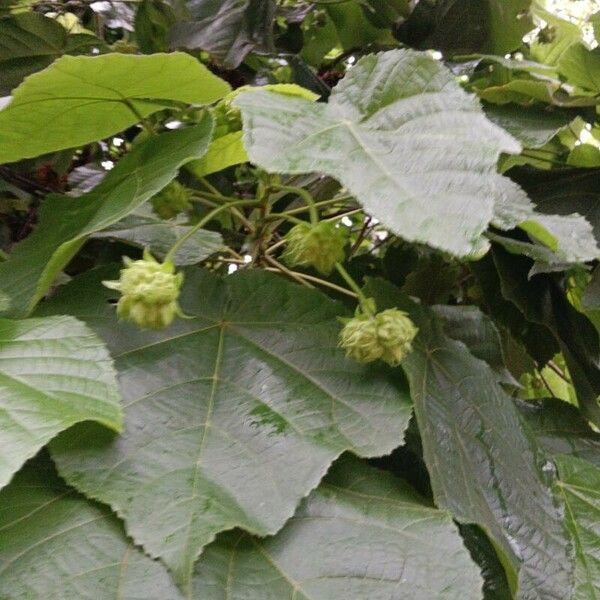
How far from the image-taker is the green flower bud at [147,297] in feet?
1.42

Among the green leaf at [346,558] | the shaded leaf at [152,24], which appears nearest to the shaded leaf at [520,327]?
the green leaf at [346,558]

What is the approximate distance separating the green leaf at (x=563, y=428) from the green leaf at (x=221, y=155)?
1.16ft

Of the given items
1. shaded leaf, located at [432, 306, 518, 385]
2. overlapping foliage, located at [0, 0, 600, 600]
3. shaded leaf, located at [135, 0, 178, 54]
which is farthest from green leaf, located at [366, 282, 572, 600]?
shaded leaf, located at [135, 0, 178, 54]

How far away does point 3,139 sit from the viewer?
52 cm

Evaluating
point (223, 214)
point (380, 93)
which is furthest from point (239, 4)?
point (380, 93)

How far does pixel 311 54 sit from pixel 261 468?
0.65m

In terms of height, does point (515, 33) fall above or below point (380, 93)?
below

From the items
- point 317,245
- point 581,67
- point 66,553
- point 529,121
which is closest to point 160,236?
point 317,245

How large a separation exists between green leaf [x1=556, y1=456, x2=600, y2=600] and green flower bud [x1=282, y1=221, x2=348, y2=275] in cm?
26

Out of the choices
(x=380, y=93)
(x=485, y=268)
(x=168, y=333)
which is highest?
(x=380, y=93)

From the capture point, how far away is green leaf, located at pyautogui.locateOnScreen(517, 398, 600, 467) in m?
0.68

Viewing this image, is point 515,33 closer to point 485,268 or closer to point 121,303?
point 485,268

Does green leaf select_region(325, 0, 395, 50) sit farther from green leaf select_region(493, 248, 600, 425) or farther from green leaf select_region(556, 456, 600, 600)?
green leaf select_region(556, 456, 600, 600)

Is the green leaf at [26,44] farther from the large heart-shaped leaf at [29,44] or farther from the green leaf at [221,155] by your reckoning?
the green leaf at [221,155]
